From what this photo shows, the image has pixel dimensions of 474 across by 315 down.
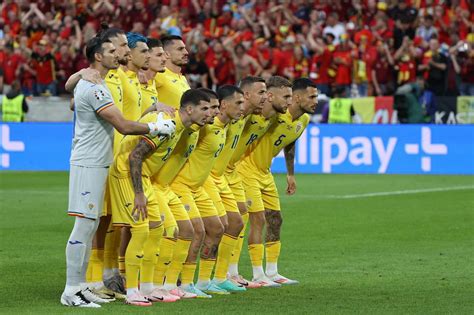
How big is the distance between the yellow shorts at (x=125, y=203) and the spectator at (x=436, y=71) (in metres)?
18.3

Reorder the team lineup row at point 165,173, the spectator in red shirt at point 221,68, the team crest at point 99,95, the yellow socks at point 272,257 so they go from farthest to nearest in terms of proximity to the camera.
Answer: the spectator in red shirt at point 221,68
the yellow socks at point 272,257
the team lineup row at point 165,173
the team crest at point 99,95

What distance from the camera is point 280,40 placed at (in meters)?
30.4

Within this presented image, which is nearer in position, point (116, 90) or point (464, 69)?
point (116, 90)

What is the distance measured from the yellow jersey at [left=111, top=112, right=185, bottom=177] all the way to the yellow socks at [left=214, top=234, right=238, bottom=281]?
1.40 m

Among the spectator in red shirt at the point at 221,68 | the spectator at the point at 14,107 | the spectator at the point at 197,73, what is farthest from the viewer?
the spectator in red shirt at the point at 221,68

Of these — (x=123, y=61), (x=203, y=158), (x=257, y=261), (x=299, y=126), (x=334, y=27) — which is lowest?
(x=257, y=261)

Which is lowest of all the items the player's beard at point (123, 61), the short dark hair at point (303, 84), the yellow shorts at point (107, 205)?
the yellow shorts at point (107, 205)

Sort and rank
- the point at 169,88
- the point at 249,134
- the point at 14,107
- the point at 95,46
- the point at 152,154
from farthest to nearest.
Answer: the point at 14,107 < the point at 249,134 < the point at 169,88 < the point at 152,154 < the point at 95,46

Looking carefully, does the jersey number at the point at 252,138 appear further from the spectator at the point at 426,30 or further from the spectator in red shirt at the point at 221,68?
the spectator at the point at 426,30

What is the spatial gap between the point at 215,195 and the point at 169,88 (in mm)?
1297

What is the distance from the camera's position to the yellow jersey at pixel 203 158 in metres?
10.9

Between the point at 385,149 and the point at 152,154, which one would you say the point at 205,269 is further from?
the point at 385,149

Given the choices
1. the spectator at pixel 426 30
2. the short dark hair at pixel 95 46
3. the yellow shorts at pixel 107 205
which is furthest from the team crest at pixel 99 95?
the spectator at pixel 426 30

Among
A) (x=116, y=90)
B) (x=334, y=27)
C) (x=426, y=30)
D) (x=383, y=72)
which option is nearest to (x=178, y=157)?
(x=116, y=90)
